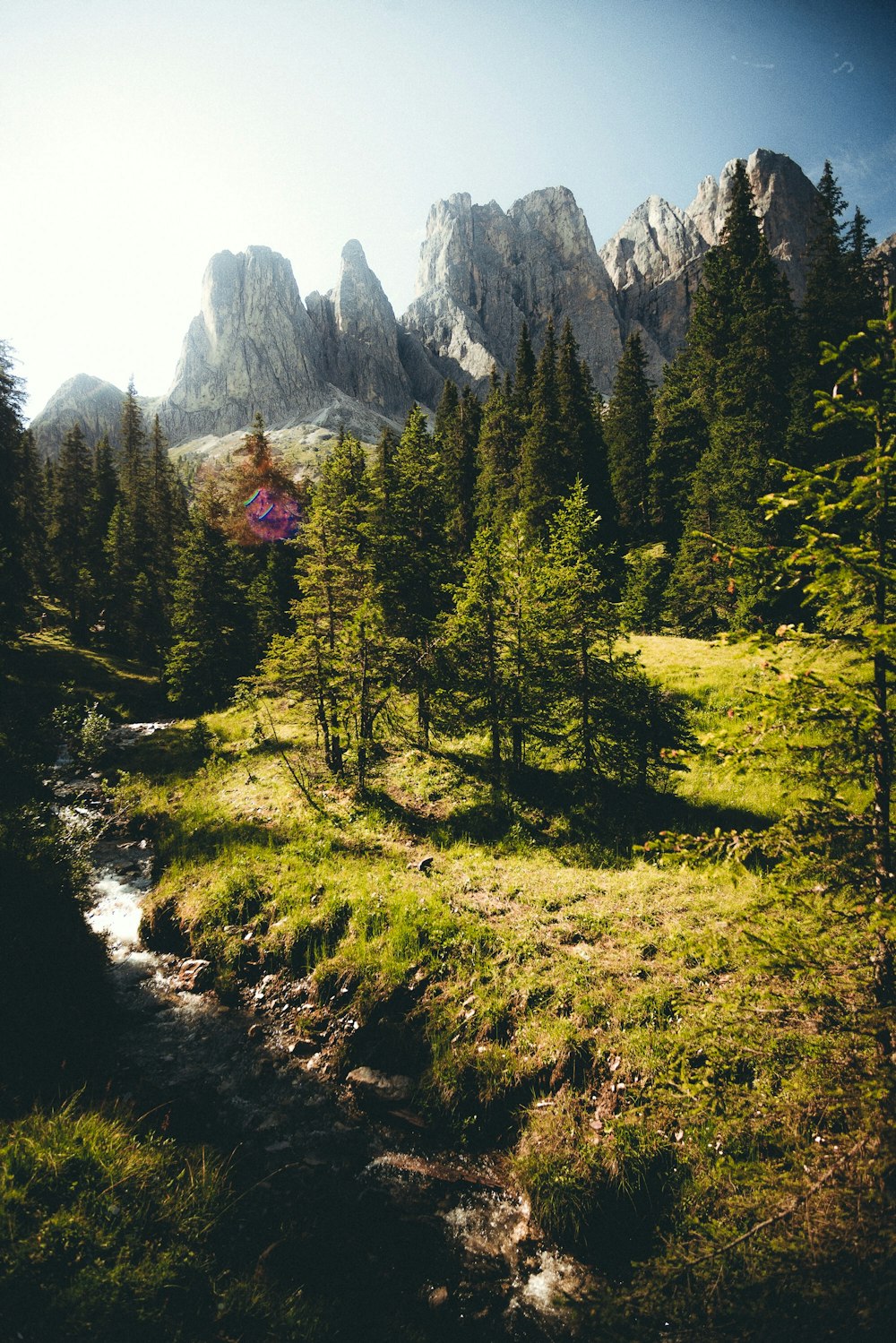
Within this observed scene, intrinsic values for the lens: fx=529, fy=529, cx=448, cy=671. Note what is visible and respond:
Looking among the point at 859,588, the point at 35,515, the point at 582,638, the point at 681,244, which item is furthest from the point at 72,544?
the point at 681,244

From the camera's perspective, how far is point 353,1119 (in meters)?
8.37

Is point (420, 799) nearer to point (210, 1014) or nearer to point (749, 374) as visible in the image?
point (210, 1014)

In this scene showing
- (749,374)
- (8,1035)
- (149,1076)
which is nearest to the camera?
(8,1035)

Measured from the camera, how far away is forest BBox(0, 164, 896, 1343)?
5.27 meters

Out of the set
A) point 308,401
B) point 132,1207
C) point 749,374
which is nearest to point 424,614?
point 132,1207

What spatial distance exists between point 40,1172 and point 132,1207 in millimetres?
1080

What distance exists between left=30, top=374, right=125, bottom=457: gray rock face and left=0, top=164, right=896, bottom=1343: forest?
610 ft

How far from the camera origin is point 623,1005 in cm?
828

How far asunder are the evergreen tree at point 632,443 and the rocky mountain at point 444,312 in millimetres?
128047

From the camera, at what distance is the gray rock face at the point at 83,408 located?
553 feet

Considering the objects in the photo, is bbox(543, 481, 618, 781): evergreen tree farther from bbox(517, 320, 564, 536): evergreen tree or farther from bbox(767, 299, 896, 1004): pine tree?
bbox(517, 320, 564, 536): evergreen tree

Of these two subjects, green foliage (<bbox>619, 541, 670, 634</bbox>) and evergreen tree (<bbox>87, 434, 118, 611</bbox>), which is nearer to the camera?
green foliage (<bbox>619, 541, 670, 634</bbox>)

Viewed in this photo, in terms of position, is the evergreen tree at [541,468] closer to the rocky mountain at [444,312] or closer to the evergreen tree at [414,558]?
the evergreen tree at [414,558]

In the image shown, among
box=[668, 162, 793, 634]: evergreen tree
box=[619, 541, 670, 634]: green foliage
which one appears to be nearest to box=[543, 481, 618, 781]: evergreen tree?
box=[668, 162, 793, 634]: evergreen tree
